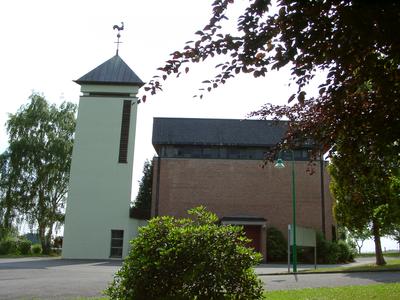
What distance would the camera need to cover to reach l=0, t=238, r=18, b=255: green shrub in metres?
42.8

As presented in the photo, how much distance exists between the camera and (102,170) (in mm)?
37875

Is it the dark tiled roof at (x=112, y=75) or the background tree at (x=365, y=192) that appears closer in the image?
the background tree at (x=365, y=192)

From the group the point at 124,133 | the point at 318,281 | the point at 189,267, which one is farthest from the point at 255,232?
the point at 189,267

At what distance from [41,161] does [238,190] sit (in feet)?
64.4

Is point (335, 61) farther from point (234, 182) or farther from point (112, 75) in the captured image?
point (112, 75)

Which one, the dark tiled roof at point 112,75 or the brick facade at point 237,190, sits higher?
the dark tiled roof at point 112,75

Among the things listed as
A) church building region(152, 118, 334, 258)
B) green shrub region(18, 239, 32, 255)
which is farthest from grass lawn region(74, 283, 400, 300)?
green shrub region(18, 239, 32, 255)

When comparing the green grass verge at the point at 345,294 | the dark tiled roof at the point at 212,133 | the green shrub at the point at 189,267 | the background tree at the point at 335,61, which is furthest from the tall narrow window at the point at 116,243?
the background tree at the point at 335,61

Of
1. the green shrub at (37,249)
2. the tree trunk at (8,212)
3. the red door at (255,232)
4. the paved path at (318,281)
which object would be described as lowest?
the paved path at (318,281)

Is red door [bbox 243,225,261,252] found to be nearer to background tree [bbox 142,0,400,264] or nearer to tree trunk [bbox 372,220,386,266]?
tree trunk [bbox 372,220,386,266]

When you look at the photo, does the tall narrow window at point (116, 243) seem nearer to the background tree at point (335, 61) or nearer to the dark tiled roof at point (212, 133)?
the dark tiled roof at point (212, 133)

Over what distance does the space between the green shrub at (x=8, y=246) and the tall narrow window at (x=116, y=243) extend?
12.9m

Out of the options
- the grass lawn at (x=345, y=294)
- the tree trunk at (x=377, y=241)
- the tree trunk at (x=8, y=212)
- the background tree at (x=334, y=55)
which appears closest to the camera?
the background tree at (x=334, y=55)

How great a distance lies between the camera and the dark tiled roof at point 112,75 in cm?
4009
